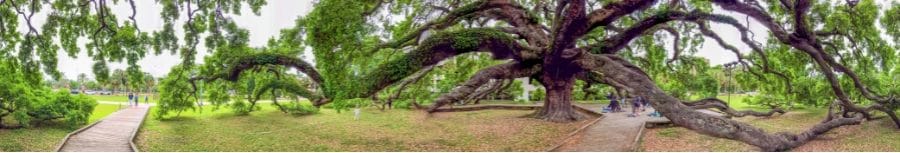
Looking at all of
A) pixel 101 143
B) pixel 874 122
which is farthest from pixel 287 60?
pixel 874 122

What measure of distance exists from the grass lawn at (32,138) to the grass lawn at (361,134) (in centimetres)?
166

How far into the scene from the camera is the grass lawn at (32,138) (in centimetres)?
1063

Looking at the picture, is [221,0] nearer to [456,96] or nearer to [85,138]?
[456,96]

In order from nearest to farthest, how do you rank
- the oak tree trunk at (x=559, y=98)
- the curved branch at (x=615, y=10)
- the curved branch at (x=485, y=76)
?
the curved branch at (x=615, y=10), the curved branch at (x=485, y=76), the oak tree trunk at (x=559, y=98)

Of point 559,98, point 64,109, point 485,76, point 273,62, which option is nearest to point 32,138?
point 64,109

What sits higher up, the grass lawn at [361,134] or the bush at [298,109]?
the bush at [298,109]

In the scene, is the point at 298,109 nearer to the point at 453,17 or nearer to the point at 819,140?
the point at 453,17

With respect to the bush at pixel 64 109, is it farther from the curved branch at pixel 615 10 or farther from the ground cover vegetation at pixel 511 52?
the curved branch at pixel 615 10

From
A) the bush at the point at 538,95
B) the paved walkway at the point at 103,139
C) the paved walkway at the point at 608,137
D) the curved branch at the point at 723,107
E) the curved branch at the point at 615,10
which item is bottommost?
the paved walkway at the point at 103,139

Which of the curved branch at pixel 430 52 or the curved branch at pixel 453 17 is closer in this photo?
the curved branch at pixel 430 52

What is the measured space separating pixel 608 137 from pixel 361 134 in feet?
17.7

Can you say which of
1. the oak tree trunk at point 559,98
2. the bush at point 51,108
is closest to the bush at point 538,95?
the oak tree trunk at point 559,98

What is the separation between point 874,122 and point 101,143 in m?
17.2

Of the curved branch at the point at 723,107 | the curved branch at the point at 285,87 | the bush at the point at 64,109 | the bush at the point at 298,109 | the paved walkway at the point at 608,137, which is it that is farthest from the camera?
the bush at the point at 298,109
